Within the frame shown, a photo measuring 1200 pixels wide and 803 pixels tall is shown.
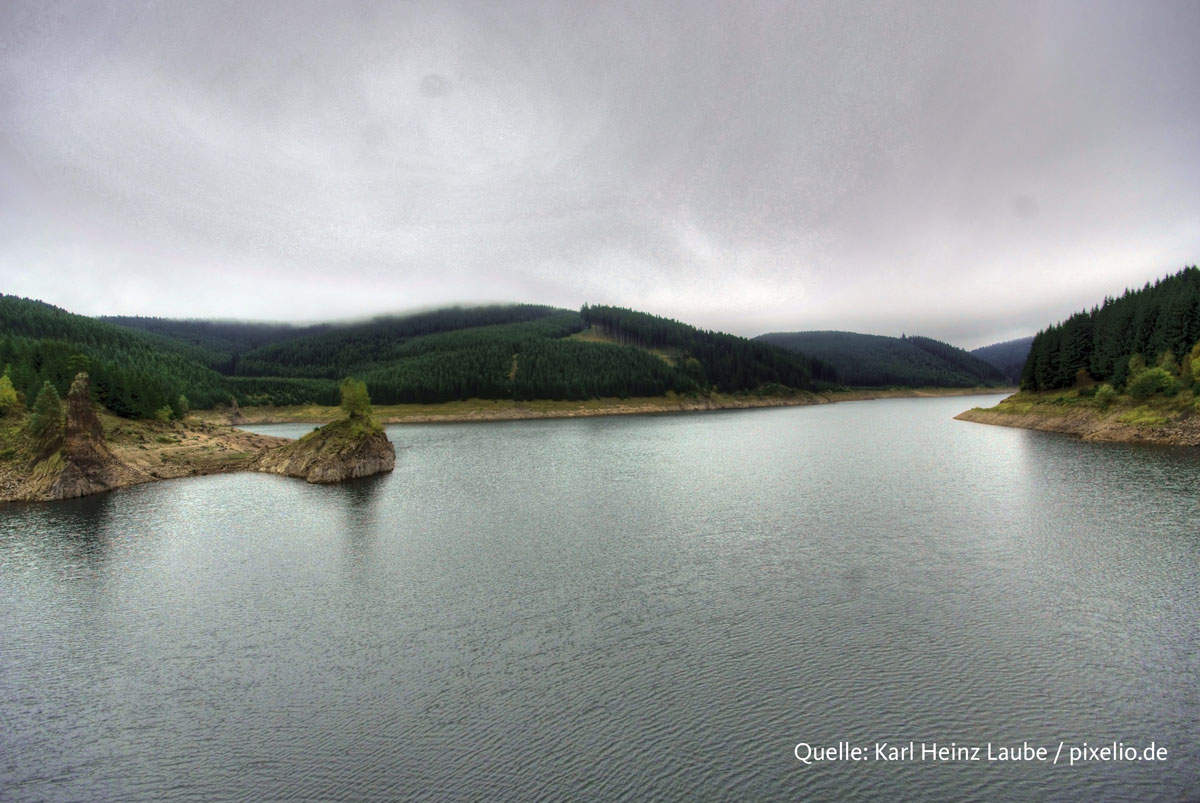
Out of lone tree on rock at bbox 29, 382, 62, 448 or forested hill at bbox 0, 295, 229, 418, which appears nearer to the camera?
lone tree on rock at bbox 29, 382, 62, 448

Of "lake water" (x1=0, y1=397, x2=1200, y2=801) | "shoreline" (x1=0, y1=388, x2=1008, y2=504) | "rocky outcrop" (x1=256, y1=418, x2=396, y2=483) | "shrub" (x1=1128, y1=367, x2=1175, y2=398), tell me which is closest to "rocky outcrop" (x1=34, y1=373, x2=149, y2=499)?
"shoreline" (x1=0, y1=388, x2=1008, y2=504)

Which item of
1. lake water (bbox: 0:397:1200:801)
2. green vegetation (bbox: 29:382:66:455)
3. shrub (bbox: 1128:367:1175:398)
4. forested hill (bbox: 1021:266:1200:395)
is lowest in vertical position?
lake water (bbox: 0:397:1200:801)

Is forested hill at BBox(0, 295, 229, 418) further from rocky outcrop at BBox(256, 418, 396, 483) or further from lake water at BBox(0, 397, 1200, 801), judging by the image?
lake water at BBox(0, 397, 1200, 801)

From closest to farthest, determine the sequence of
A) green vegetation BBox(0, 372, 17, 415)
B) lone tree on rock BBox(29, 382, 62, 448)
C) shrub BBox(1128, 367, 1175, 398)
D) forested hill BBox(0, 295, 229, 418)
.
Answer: lone tree on rock BBox(29, 382, 62, 448) → green vegetation BBox(0, 372, 17, 415) → shrub BBox(1128, 367, 1175, 398) → forested hill BBox(0, 295, 229, 418)

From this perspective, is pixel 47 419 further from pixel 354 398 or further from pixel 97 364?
pixel 97 364

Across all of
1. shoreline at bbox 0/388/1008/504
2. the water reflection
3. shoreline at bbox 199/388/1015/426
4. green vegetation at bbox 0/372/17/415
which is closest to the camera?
the water reflection

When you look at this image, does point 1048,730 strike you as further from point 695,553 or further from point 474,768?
point 695,553

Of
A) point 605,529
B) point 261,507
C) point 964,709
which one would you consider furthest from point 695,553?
point 261,507
